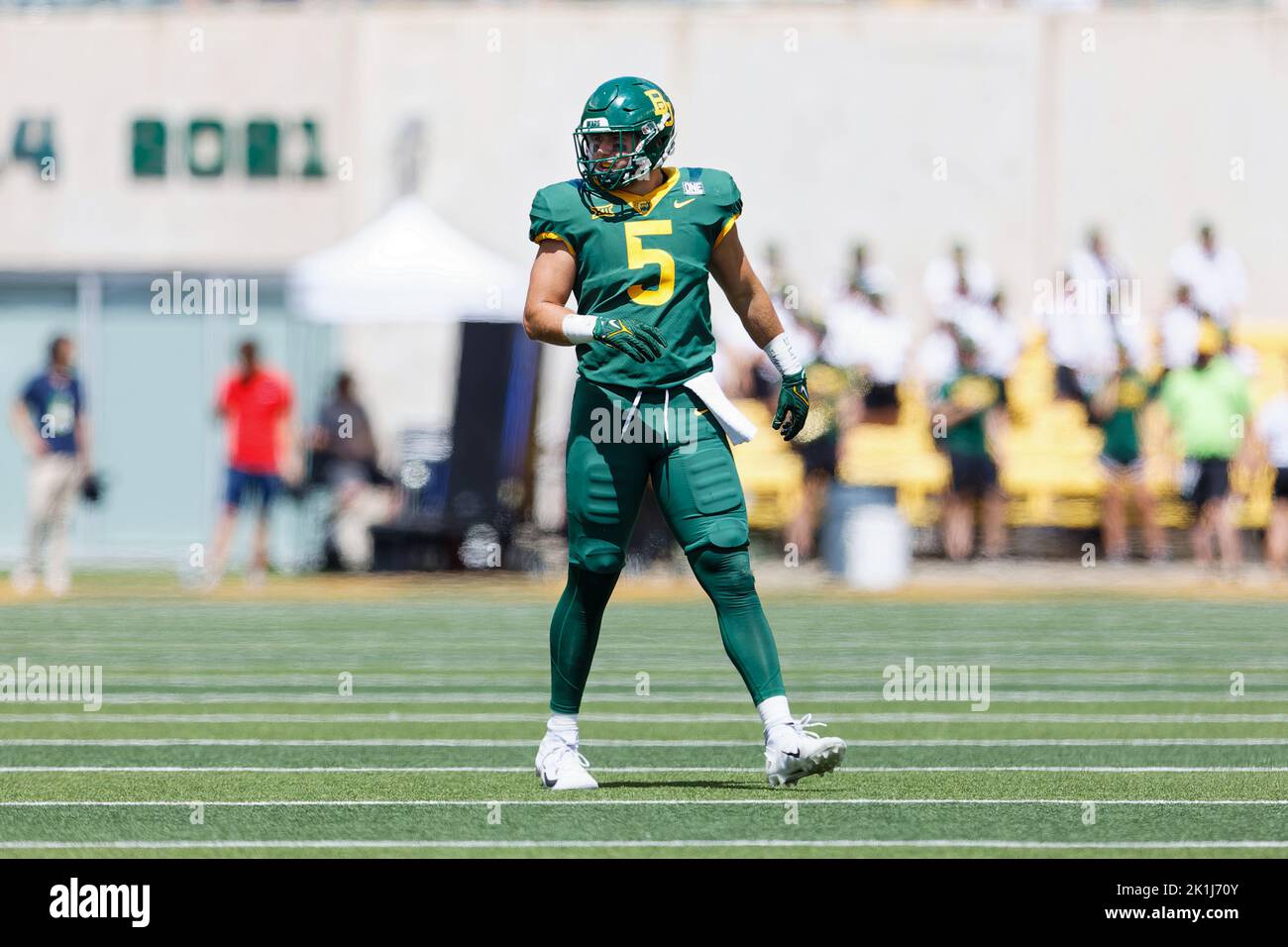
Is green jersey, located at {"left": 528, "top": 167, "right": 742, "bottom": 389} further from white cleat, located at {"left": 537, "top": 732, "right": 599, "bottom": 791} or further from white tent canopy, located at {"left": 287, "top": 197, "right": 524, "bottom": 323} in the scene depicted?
white tent canopy, located at {"left": 287, "top": 197, "right": 524, "bottom": 323}

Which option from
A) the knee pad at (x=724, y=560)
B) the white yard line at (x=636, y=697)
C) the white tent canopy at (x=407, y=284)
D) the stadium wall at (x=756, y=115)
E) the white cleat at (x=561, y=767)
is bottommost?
the white yard line at (x=636, y=697)

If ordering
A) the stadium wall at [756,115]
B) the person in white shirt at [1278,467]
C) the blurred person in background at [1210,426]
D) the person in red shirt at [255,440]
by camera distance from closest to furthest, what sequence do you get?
the person in red shirt at [255,440] → the blurred person in background at [1210,426] → the person in white shirt at [1278,467] → the stadium wall at [756,115]

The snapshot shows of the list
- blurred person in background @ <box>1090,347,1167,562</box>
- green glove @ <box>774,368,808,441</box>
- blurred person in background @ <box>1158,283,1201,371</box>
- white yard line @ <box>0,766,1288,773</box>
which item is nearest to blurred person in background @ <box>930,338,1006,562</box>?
blurred person in background @ <box>1090,347,1167,562</box>

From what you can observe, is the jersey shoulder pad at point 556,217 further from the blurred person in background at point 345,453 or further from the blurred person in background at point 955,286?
Answer: the blurred person in background at point 345,453

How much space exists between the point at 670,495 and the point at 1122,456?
15.5 m

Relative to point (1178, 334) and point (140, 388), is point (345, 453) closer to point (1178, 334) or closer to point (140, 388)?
point (140, 388)

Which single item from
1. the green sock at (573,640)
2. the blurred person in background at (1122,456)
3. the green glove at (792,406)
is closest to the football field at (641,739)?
the green sock at (573,640)

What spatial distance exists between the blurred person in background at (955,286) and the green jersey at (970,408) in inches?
28.4

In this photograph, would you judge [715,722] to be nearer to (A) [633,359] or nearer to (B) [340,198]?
(A) [633,359]

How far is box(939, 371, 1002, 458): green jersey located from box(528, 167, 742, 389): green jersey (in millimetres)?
14516

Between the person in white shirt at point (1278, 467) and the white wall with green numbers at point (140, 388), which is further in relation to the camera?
the white wall with green numbers at point (140, 388)

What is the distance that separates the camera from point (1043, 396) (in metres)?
24.5

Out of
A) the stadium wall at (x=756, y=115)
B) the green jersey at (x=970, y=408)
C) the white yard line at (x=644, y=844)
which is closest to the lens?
the white yard line at (x=644, y=844)

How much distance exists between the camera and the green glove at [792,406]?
8.43m
